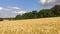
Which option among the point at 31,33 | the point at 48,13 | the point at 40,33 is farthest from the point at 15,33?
the point at 48,13

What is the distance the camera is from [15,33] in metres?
7.84

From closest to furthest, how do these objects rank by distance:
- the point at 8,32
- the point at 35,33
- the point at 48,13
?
the point at 35,33 → the point at 8,32 → the point at 48,13

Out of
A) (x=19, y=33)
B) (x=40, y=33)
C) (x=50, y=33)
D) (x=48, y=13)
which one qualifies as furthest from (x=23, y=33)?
(x=48, y=13)

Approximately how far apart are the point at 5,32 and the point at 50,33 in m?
2.57

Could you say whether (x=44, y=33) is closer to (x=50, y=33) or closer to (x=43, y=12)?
(x=50, y=33)

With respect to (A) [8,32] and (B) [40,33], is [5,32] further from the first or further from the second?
(B) [40,33]

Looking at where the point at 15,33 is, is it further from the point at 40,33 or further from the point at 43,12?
the point at 43,12

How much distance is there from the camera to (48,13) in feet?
174

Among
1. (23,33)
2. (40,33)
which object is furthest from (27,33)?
(40,33)

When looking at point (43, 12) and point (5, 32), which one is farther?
point (43, 12)

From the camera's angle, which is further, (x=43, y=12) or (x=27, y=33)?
(x=43, y=12)

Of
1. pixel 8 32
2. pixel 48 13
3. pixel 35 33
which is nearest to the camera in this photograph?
pixel 35 33

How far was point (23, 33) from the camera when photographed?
7875 millimetres

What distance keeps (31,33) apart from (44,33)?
71 cm
